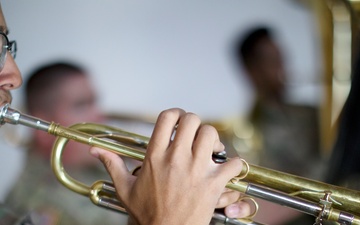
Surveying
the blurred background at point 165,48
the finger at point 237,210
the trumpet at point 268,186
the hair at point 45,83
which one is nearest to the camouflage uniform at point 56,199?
the hair at point 45,83

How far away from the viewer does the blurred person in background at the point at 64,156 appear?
190 cm

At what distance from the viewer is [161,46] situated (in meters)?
2.85

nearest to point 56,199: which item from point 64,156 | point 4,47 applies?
point 64,156

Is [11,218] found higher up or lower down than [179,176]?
lower down

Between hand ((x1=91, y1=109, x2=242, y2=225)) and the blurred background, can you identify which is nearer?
hand ((x1=91, y1=109, x2=242, y2=225))

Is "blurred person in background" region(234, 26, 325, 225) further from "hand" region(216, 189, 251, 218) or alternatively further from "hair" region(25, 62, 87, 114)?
"hand" region(216, 189, 251, 218)

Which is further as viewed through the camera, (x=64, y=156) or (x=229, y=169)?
(x=64, y=156)

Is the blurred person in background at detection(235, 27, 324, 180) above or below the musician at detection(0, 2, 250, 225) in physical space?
above

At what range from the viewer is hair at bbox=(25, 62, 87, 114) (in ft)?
7.21

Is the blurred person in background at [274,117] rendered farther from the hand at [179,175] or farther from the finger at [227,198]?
the hand at [179,175]

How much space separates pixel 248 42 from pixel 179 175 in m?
2.02

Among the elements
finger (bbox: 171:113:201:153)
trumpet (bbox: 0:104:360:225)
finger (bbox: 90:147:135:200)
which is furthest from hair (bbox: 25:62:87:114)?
finger (bbox: 171:113:201:153)

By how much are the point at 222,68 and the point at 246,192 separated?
1965 mm

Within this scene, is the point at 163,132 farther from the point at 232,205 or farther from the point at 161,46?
the point at 161,46
